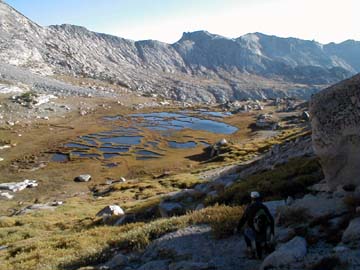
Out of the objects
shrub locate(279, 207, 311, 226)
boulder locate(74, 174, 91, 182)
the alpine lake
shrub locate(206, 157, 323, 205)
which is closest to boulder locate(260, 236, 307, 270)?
shrub locate(279, 207, 311, 226)

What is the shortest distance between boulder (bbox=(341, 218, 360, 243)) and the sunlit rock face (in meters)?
4.65

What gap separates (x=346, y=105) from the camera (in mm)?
16672

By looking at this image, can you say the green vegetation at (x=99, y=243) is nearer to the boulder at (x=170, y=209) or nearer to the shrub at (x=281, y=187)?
the boulder at (x=170, y=209)

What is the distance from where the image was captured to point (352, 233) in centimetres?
1202

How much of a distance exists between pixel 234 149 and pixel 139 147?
85.2ft

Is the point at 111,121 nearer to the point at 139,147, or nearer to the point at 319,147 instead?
the point at 139,147

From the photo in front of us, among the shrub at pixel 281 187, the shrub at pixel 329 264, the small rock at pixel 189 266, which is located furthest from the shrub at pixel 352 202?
the shrub at pixel 281 187

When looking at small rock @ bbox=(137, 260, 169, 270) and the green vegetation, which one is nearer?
small rock @ bbox=(137, 260, 169, 270)

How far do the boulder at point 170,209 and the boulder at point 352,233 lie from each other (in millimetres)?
14902

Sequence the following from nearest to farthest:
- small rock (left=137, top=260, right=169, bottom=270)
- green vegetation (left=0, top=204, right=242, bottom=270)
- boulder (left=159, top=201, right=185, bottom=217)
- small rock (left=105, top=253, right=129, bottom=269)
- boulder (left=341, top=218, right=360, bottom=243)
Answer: boulder (left=341, top=218, right=360, bottom=243) → small rock (left=137, top=260, right=169, bottom=270) → small rock (left=105, top=253, right=129, bottom=269) → green vegetation (left=0, top=204, right=242, bottom=270) → boulder (left=159, top=201, right=185, bottom=217)

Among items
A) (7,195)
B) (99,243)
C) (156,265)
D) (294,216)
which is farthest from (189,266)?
(7,195)

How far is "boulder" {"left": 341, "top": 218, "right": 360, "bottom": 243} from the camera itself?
467 inches

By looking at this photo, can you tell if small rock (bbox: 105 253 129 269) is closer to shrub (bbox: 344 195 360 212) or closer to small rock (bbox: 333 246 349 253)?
small rock (bbox: 333 246 349 253)

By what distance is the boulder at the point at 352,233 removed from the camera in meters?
11.9
